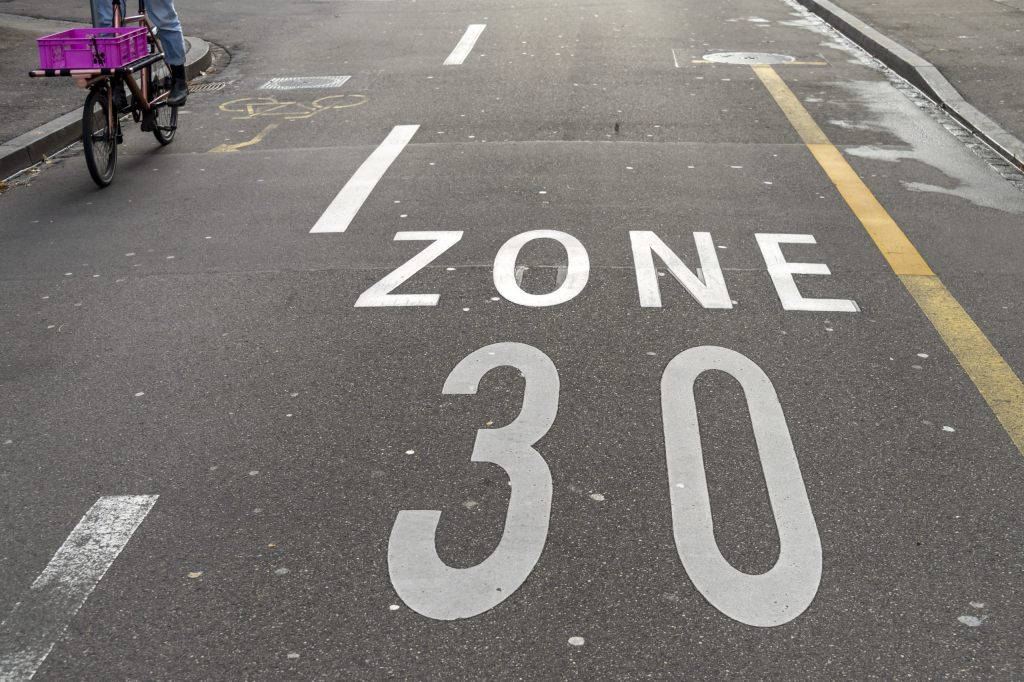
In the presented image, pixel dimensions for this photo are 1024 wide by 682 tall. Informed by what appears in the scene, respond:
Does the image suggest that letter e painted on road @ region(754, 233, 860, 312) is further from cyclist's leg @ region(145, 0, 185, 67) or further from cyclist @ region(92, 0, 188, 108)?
cyclist's leg @ region(145, 0, 185, 67)

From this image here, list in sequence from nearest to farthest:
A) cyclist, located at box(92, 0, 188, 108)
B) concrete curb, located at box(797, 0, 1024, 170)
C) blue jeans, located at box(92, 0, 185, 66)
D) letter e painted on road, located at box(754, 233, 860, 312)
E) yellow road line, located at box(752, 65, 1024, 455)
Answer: yellow road line, located at box(752, 65, 1024, 455) → letter e painted on road, located at box(754, 233, 860, 312) → concrete curb, located at box(797, 0, 1024, 170) → blue jeans, located at box(92, 0, 185, 66) → cyclist, located at box(92, 0, 188, 108)

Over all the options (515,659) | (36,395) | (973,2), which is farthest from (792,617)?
(973,2)

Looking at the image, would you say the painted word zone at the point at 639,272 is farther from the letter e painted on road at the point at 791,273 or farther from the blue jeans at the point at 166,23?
the blue jeans at the point at 166,23

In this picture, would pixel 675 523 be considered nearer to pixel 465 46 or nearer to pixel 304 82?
pixel 304 82

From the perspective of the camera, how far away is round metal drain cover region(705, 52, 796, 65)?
13367 millimetres

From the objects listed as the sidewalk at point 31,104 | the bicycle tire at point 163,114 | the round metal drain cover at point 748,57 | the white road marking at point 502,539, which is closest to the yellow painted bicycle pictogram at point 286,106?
the bicycle tire at point 163,114

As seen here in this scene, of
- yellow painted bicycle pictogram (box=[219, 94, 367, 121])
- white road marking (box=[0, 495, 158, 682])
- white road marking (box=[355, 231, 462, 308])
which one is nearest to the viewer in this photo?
white road marking (box=[0, 495, 158, 682])

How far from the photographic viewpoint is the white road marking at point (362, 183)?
25.3ft

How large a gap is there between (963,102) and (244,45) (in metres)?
9.25

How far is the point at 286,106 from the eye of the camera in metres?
11.6

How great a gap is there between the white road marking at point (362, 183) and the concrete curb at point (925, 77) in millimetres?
4961

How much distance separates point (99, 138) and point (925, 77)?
8.10 meters

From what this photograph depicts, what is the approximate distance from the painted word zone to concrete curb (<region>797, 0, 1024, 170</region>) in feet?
10.8

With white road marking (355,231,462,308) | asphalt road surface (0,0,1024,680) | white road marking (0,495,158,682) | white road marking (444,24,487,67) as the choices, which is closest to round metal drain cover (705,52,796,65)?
white road marking (444,24,487,67)
